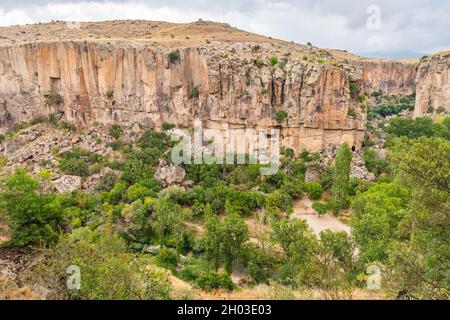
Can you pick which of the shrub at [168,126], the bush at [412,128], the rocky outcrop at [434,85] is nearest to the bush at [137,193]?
the shrub at [168,126]

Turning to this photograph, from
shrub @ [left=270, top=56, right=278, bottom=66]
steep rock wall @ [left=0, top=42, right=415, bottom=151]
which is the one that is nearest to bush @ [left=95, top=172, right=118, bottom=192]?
steep rock wall @ [left=0, top=42, right=415, bottom=151]

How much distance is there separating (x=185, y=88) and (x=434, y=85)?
137 feet

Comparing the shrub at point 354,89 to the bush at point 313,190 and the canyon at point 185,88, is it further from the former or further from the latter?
the bush at point 313,190

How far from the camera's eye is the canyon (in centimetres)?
3844

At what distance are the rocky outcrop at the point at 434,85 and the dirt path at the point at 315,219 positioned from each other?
37272 millimetres

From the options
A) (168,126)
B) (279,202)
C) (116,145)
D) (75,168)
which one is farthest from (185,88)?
(279,202)

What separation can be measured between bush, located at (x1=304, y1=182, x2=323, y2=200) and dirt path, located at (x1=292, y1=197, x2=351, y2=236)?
63cm

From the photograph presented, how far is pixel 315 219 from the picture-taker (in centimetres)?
3122

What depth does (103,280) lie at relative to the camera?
9.42 metres

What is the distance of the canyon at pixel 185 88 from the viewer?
38.4m

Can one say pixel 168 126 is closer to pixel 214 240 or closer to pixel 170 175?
pixel 170 175
